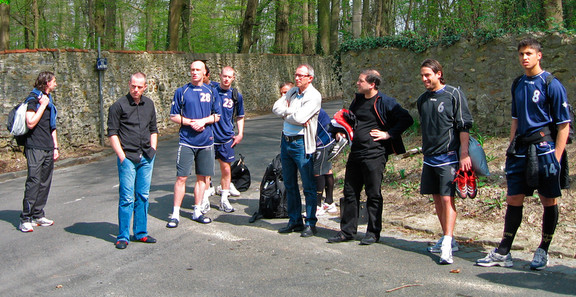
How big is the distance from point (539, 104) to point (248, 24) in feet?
75.6

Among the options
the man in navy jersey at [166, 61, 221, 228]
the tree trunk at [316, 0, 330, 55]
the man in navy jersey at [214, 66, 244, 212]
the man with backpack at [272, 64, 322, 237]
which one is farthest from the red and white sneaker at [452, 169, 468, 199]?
the tree trunk at [316, 0, 330, 55]

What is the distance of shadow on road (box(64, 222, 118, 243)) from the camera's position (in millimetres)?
7047

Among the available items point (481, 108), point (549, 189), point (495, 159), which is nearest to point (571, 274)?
point (549, 189)

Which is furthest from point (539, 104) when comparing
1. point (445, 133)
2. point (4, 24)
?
point (4, 24)

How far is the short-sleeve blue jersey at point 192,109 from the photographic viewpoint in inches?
294

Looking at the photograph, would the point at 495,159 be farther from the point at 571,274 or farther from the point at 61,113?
the point at 61,113

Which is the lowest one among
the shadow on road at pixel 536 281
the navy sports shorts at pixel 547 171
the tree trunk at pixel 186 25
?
the shadow on road at pixel 536 281

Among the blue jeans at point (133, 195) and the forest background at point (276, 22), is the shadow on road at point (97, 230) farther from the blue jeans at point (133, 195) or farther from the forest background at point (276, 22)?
the forest background at point (276, 22)

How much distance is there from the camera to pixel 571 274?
5.04 meters

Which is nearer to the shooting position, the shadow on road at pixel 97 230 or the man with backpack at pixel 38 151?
the shadow on road at pixel 97 230

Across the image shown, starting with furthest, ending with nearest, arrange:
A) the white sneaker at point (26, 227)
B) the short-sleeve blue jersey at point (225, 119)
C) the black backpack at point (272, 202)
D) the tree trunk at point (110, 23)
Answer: the tree trunk at point (110, 23) → the short-sleeve blue jersey at point (225, 119) → the black backpack at point (272, 202) → the white sneaker at point (26, 227)

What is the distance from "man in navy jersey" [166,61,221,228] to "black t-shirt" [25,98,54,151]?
163 centimetres

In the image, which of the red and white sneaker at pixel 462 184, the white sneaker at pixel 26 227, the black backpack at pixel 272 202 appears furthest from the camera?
the black backpack at pixel 272 202

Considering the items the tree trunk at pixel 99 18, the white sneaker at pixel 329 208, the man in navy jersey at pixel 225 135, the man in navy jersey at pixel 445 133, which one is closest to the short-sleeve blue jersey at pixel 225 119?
the man in navy jersey at pixel 225 135
